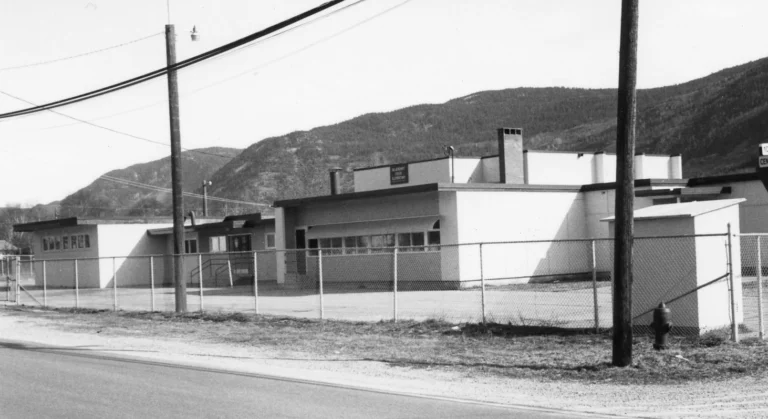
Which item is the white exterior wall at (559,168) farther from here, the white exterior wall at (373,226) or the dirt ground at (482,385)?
the dirt ground at (482,385)

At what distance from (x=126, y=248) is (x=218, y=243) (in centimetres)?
553

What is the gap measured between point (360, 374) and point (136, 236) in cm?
3868

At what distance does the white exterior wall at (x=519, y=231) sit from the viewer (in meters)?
33.3

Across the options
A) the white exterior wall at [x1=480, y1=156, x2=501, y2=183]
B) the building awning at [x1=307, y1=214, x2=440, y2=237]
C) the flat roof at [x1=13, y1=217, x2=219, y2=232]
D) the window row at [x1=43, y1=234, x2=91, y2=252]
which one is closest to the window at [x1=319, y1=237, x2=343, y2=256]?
the building awning at [x1=307, y1=214, x2=440, y2=237]

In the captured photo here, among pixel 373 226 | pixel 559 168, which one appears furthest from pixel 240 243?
pixel 559 168

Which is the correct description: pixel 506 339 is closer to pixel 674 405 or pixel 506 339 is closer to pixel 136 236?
pixel 674 405

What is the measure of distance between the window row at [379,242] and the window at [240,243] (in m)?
8.23

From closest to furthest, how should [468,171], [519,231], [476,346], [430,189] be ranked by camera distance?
1. [476,346]
2. [430,189]
3. [519,231]
4. [468,171]

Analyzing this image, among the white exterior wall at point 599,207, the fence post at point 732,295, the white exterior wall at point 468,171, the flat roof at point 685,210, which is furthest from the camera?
the white exterior wall at point 468,171

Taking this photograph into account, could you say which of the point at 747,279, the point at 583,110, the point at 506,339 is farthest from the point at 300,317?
the point at 583,110

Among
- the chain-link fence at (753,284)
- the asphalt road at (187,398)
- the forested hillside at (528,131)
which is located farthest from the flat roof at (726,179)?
the forested hillside at (528,131)

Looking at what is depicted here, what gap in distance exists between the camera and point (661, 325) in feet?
45.1

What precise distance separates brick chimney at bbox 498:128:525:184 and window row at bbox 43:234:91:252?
23776mm

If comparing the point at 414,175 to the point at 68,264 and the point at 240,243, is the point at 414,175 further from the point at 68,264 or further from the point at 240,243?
the point at 68,264
